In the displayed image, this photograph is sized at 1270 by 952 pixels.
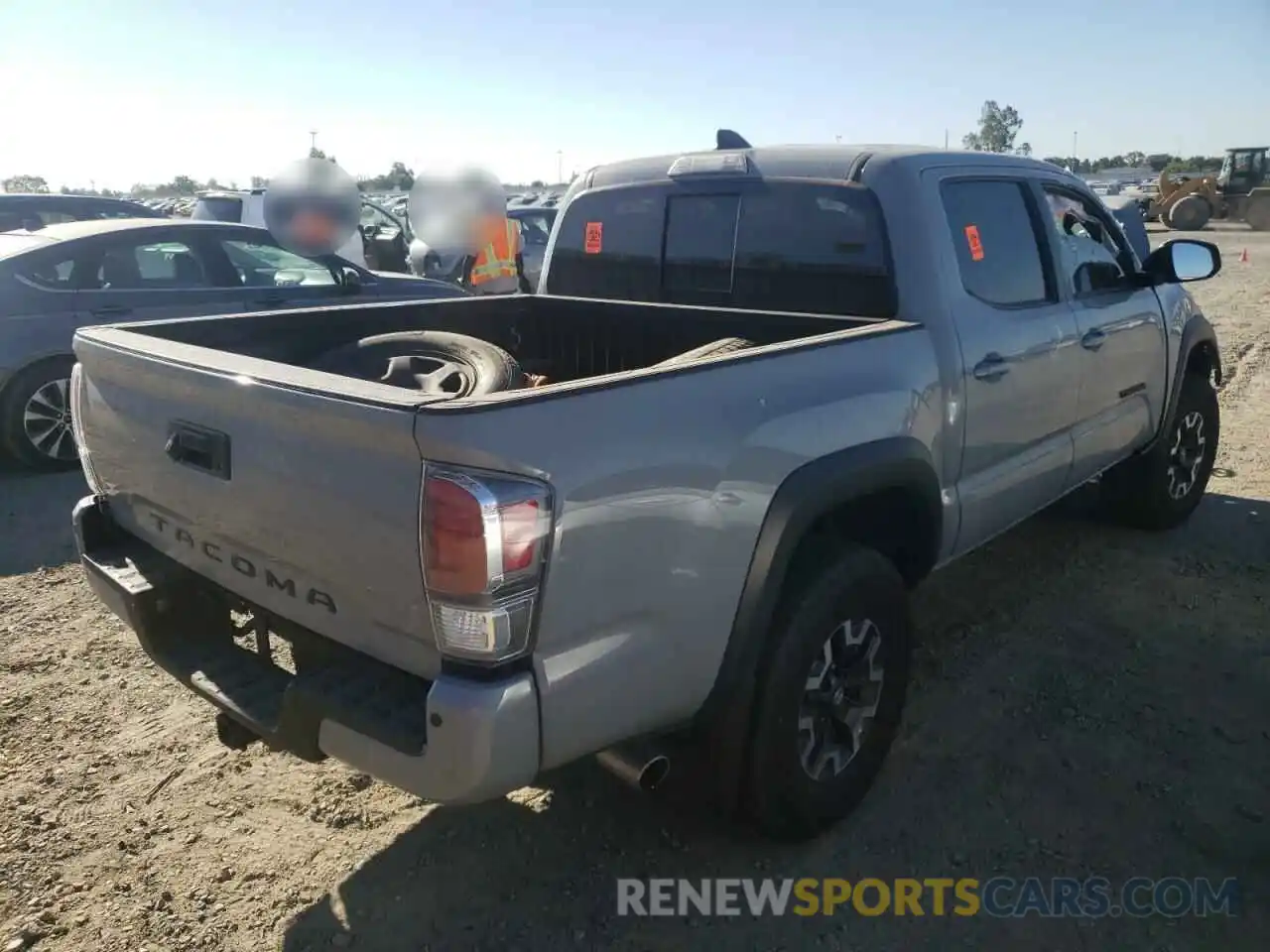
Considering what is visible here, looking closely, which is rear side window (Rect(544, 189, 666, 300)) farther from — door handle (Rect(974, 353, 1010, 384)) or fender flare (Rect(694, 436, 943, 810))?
fender flare (Rect(694, 436, 943, 810))

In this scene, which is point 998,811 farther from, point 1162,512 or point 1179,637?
point 1162,512

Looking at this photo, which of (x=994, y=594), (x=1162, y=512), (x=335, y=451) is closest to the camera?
(x=335, y=451)

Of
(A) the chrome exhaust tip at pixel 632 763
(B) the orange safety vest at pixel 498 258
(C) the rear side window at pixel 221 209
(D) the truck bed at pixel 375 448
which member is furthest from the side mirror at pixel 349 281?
(C) the rear side window at pixel 221 209

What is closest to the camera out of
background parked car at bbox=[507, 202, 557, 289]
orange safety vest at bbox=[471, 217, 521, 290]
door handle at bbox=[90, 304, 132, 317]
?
Answer: door handle at bbox=[90, 304, 132, 317]

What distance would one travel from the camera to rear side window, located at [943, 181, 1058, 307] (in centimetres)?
343

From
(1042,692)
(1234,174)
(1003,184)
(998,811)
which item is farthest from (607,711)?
(1234,174)

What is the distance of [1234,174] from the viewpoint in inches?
1230

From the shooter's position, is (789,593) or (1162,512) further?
(1162,512)

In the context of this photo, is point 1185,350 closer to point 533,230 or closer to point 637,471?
point 637,471

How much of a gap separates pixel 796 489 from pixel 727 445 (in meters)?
0.28

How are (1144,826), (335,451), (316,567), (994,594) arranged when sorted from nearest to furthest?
(335,451) → (316,567) → (1144,826) → (994,594)

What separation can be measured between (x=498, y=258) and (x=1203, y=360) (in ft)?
26.3

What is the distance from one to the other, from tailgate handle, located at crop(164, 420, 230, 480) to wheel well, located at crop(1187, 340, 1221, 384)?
4.75 m

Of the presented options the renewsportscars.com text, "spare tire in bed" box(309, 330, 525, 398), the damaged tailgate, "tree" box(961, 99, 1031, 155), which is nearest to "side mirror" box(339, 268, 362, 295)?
"spare tire in bed" box(309, 330, 525, 398)
